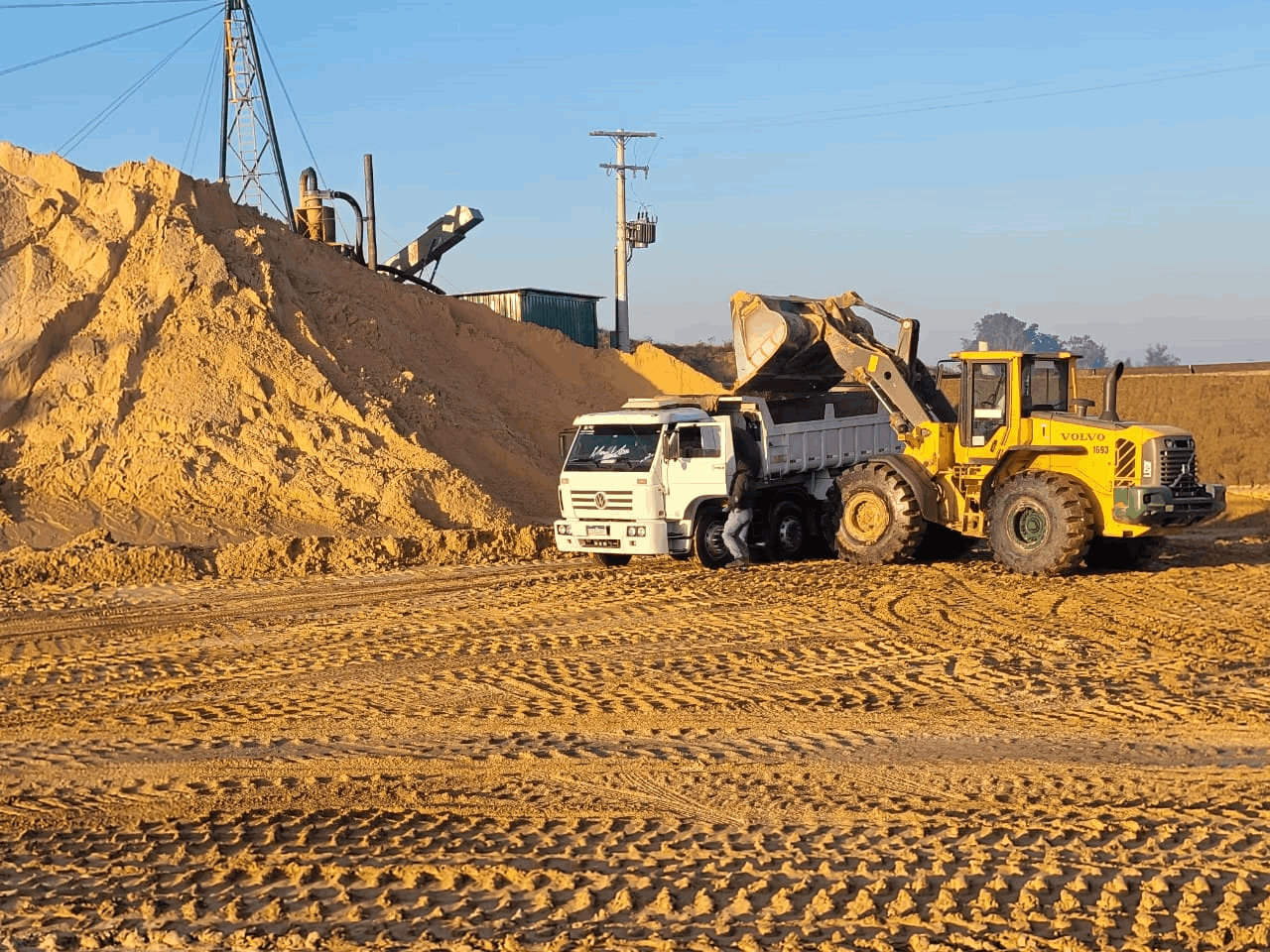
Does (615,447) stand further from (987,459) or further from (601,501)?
(987,459)

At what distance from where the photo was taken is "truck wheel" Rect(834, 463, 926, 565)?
17.3m

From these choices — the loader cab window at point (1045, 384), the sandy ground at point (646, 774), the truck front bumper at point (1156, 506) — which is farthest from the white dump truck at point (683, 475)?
the truck front bumper at point (1156, 506)

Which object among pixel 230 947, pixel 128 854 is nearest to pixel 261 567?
pixel 128 854

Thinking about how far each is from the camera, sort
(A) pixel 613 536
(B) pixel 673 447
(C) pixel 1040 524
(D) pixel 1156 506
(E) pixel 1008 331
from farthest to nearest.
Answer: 1. (E) pixel 1008 331
2. (A) pixel 613 536
3. (B) pixel 673 447
4. (C) pixel 1040 524
5. (D) pixel 1156 506

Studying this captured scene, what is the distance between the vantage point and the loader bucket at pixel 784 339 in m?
18.9

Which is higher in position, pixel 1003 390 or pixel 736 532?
pixel 1003 390

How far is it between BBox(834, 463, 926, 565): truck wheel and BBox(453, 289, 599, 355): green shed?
1619 cm

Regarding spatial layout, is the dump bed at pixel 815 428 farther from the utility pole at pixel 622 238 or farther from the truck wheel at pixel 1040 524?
the utility pole at pixel 622 238

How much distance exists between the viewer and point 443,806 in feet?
26.6

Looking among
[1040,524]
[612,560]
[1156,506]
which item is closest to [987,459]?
[1040,524]

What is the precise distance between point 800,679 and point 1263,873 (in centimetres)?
503

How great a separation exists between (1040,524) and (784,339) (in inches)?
166

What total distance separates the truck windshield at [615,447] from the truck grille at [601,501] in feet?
0.98

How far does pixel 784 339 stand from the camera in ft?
61.6
